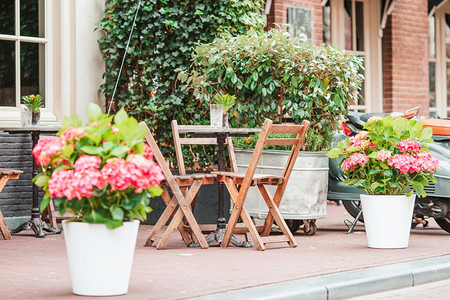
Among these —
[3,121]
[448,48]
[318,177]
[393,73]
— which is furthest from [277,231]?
[448,48]

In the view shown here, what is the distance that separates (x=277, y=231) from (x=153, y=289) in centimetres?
388

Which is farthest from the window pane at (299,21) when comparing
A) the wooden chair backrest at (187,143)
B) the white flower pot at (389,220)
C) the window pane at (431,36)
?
the white flower pot at (389,220)

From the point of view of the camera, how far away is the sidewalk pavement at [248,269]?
559cm

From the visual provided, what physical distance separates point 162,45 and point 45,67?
1.33 meters

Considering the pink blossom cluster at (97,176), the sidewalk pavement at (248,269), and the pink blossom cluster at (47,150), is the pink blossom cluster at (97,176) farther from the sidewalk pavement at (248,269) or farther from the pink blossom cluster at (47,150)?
the sidewalk pavement at (248,269)

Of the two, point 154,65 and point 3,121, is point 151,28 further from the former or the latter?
point 3,121

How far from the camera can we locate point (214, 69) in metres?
9.40

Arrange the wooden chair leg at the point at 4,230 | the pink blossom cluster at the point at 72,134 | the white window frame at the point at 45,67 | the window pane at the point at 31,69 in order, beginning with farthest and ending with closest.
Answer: the window pane at the point at 31,69
the white window frame at the point at 45,67
the wooden chair leg at the point at 4,230
the pink blossom cluster at the point at 72,134

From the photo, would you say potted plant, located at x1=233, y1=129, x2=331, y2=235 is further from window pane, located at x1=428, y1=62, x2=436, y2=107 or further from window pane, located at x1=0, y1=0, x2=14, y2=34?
window pane, located at x1=428, y1=62, x2=436, y2=107

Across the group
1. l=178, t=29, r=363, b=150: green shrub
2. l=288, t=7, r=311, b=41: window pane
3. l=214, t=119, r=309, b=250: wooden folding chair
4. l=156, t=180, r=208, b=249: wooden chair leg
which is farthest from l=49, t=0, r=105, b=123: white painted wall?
l=288, t=7, r=311, b=41: window pane

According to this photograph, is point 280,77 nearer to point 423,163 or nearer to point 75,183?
point 423,163

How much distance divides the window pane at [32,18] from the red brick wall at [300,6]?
378 centimetres

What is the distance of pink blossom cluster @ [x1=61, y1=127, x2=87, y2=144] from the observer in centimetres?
528

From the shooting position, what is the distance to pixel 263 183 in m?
7.90
